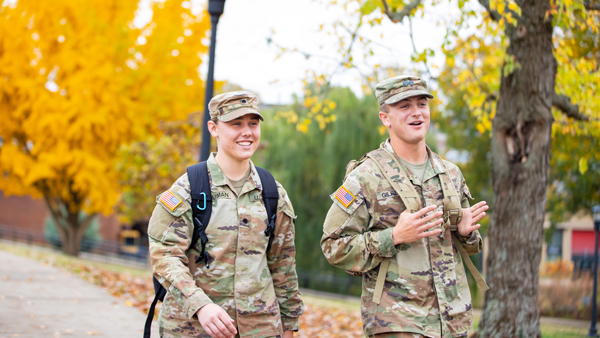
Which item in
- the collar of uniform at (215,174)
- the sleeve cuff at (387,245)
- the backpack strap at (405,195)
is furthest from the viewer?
the collar of uniform at (215,174)

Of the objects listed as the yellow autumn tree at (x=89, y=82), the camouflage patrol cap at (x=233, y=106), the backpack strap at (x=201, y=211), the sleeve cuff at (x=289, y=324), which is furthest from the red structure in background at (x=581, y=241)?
the backpack strap at (x=201, y=211)

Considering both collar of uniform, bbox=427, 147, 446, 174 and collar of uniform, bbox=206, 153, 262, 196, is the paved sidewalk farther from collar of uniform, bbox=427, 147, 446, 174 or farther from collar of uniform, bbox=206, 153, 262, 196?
collar of uniform, bbox=427, 147, 446, 174

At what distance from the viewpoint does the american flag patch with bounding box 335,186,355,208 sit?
2826mm

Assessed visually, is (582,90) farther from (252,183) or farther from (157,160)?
(157,160)

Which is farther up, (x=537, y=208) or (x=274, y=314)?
(x=537, y=208)

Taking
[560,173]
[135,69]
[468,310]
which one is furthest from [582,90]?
[135,69]

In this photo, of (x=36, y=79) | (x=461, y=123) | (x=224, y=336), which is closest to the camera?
(x=224, y=336)

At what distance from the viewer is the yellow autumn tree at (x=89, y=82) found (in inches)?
667

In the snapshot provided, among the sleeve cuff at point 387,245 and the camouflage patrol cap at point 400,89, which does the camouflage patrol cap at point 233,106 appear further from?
the sleeve cuff at point 387,245

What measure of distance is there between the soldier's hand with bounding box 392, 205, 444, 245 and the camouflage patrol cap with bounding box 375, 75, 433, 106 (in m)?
0.64

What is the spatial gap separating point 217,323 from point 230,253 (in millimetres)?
448

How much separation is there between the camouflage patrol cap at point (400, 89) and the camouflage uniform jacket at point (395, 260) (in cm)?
34

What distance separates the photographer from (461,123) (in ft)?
62.0

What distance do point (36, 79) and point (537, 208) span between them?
1574cm
